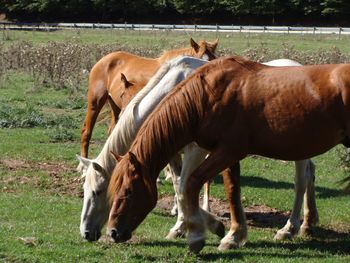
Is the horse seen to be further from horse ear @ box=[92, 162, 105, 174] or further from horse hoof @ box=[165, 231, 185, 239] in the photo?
horse hoof @ box=[165, 231, 185, 239]

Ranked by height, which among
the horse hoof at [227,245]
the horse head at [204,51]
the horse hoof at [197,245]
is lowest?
the horse hoof at [227,245]

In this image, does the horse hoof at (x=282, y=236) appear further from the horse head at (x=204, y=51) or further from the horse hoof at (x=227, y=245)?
the horse head at (x=204, y=51)

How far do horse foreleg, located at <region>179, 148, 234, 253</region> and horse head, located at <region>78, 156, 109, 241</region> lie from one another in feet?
3.19

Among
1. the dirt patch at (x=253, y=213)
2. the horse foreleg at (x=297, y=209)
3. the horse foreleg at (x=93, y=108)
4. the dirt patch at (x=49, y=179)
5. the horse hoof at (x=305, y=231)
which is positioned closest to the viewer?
the horse foreleg at (x=297, y=209)

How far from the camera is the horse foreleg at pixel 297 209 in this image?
7492 millimetres

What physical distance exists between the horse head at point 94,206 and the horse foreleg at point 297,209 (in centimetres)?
200

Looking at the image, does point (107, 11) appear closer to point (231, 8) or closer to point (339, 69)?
point (231, 8)

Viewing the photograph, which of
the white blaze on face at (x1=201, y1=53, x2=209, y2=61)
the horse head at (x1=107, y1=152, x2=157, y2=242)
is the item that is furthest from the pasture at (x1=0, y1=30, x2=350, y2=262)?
the white blaze on face at (x1=201, y1=53, x2=209, y2=61)

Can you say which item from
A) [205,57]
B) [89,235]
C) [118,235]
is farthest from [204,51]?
[118,235]

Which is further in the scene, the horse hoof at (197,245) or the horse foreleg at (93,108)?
the horse foreleg at (93,108)

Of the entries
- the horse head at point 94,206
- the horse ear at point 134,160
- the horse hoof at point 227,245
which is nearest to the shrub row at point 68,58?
the horse hoof at point 227,245

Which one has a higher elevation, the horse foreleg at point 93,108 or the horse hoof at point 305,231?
the horse foreleg at point 93,108

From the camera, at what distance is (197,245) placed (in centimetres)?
629

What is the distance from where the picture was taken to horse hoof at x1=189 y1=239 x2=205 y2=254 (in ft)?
20.6
